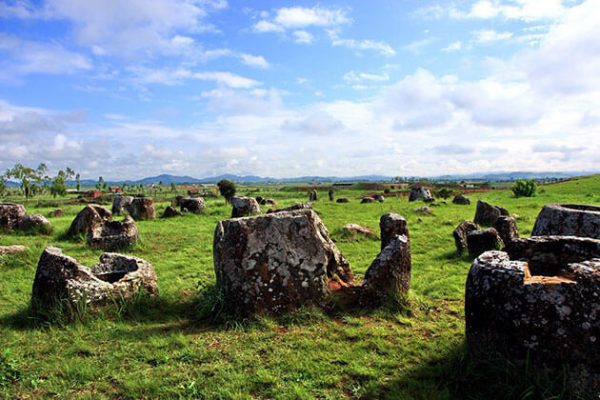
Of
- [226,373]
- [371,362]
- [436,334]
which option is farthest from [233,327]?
[436,334]

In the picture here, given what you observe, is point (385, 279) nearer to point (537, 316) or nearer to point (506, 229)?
point (537, 316)

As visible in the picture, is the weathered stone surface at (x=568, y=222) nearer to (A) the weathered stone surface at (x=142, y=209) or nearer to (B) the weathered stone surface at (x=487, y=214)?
(B) the weathered stone surface at (x=487, y=214)

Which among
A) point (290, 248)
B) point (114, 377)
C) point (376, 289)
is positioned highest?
point (290, 248)

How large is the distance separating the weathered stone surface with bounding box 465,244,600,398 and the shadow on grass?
14 cm

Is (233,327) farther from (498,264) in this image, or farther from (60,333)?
(498,264)

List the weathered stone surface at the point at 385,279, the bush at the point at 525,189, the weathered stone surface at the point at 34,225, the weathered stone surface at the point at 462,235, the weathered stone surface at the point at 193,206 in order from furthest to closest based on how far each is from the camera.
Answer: the bush at the point at 525,189
the weathered stone surface at the point at 193,206
the weathered stone surface at the point at 34,225
the weathered stone surface at the point at 462,235
the weathered stone surface at the point at 385,279

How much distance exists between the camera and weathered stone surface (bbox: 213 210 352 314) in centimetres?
784

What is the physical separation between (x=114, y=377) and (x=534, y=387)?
18.2 feet

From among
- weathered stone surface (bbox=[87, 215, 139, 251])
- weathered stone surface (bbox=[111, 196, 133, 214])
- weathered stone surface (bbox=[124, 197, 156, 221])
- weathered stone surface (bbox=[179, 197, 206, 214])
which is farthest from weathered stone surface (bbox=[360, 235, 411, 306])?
weathered stone surface (bbox=[111, 196, 133, 214])

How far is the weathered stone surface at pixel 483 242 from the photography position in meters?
13.4

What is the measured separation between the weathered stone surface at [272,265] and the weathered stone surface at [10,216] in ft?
58.4

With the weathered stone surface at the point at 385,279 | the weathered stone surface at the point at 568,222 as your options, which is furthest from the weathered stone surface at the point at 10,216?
the weathered stone surface at the point at 568,222

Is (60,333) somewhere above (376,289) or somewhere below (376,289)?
below

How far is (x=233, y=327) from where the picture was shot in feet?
24.6
